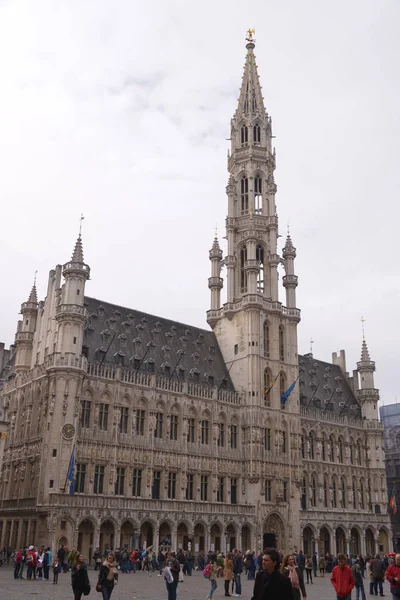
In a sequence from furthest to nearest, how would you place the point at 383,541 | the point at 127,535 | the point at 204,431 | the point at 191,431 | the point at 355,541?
the point at 383,541 < the point at 355,541 < the point at 204,431 < the point at 191,431 < the point at 127,535

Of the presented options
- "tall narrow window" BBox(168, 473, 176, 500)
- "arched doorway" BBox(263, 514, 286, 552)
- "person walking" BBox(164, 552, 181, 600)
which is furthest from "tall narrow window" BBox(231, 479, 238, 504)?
"person walking" BBox(164, 552, 181, 600)

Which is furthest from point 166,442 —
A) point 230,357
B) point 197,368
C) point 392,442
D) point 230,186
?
point 392,442

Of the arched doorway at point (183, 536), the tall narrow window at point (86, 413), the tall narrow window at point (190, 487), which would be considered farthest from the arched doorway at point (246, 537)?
the tall narrow window at point (86, 413)

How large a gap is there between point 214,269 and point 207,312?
18.8 ft

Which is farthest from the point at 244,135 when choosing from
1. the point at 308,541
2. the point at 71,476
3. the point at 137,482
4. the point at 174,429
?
the point at 71,476

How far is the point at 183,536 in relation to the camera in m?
56.4

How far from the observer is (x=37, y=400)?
55.3m

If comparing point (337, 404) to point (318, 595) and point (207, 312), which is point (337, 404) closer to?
point (207, 312)

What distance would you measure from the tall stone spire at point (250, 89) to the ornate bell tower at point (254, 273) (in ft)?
0.43

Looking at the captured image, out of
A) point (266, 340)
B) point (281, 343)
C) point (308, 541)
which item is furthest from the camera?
point (281, 343)

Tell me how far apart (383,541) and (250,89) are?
60.6 meters

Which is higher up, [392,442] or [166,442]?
[392,442]

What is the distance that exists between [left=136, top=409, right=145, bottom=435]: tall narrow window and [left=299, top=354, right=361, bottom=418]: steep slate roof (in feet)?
83.5

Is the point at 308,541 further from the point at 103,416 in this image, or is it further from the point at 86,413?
the point at 86,413
